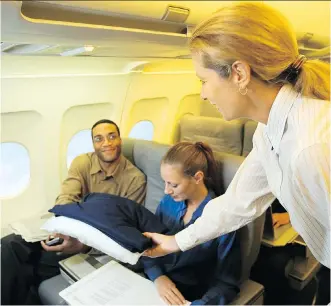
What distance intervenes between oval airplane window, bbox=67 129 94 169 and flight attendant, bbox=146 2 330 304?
79.3 inches

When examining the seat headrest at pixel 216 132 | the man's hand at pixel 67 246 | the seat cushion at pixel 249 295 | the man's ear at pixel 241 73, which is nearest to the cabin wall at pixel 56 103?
the seat headrest at pixel 216 132

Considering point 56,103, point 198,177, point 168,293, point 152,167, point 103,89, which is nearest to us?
point 168,293

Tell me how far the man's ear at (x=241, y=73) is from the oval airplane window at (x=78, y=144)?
208cm

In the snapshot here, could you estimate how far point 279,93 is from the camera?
37.0 inches

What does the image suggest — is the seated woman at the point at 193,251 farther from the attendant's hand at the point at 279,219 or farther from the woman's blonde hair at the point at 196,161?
the attendant's hand at the point at 279,219

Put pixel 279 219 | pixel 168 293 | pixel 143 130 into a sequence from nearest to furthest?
pixel 168 293 < pixel 279 219 < pixel 143 130

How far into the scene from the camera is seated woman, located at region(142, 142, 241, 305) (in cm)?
144

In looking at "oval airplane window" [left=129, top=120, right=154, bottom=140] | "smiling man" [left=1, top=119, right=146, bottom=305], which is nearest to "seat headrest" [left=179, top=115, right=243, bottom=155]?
"oval airplane window" [left=129, top=120, right=154, bottom=140]

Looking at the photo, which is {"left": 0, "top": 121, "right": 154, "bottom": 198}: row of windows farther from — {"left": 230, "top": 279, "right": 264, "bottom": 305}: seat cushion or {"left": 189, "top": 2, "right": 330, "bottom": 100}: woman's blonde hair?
{"left": 189, "top": 2, "right": 330, "bottom": 100}: woman's blonde hair

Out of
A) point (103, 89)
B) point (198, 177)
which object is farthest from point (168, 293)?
point (103, 89)

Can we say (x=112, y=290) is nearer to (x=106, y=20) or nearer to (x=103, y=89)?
(x=106, y=20)

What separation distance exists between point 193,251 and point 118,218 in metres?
0.41

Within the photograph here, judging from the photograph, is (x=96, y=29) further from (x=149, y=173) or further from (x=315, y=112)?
(x=149, y=173)

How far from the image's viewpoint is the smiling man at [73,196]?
1.93m
